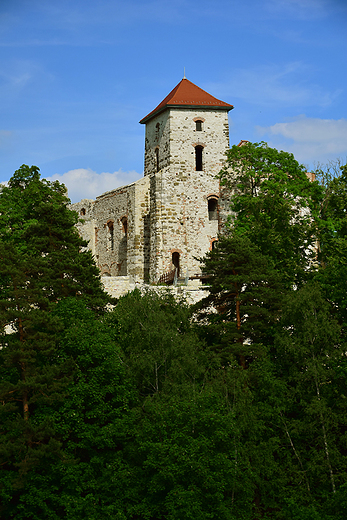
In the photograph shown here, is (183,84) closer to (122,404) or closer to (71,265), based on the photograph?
(71,265)

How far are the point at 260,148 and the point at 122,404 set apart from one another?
17.3 metres

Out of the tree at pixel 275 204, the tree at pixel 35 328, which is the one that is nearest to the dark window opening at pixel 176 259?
the tree at pixel 275 204

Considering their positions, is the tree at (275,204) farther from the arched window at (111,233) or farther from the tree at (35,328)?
the arched window at (111,233)

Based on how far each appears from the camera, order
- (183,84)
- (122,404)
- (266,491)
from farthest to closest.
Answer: (183,84) → (122,404) → (266,491)

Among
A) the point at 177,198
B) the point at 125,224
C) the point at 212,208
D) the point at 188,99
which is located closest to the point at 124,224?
the point at 125,224

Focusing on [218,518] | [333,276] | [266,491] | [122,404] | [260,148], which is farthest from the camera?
[260,148]

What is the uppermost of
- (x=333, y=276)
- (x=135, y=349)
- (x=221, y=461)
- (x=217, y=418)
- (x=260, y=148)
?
(x=260, y=148)

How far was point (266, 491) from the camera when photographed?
20.0 metres

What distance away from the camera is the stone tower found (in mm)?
34406

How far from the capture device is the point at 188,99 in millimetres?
35844

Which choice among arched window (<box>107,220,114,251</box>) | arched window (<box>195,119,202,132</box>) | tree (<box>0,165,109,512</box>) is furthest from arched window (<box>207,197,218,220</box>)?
tree (<box>0,165,109,512</box>)

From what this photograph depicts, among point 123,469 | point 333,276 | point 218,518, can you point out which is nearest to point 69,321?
point 123,469

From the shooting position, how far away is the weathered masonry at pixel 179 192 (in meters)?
34.4

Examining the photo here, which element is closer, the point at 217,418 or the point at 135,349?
the point at 217,418
